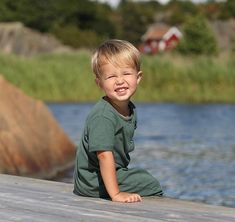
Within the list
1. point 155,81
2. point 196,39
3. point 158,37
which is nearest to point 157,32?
point 158,37

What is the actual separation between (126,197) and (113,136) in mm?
322

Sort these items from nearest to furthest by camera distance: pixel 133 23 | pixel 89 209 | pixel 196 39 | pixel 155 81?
pixel 89 209
pixel 155 81
pixel 196 39
pixel 133 23

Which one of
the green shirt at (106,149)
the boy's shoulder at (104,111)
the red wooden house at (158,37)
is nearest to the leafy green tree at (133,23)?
the red wooden house at (158,37)

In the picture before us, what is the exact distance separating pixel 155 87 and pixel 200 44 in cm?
1871

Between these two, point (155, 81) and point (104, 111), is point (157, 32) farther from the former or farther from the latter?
point (104, 111)

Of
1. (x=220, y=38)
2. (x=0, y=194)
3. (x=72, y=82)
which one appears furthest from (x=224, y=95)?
(x=220, y=38)

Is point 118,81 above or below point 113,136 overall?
above

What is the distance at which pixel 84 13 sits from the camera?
58.5 m

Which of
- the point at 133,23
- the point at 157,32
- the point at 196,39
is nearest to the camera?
the point at 196,39

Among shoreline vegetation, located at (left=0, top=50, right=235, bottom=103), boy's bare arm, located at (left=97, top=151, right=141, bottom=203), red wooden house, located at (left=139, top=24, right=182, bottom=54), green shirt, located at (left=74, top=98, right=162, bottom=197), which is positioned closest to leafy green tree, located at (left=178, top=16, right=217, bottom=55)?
shoreline vegetation, located at (left=0, top=50, right=235, bottom=103)

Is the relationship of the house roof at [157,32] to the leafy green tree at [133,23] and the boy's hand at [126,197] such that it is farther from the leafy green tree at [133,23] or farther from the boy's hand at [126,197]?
the boy's hand at [126,197]

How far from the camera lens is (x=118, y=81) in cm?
415

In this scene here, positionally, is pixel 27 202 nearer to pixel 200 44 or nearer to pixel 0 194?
pixel 0 194

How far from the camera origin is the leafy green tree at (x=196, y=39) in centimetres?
4228
